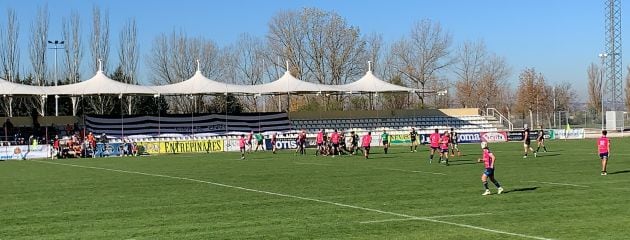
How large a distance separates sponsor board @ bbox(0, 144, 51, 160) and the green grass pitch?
19722 millimetres

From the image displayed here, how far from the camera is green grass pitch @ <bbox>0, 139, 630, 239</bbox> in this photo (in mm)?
13844

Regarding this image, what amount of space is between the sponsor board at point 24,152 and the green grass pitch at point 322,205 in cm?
1972

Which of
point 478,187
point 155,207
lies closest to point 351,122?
point 478,187

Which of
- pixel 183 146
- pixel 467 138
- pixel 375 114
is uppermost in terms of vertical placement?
pixel 375 114

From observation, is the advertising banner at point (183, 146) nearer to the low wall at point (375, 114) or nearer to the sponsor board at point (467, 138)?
the low wall at point (375, 114)

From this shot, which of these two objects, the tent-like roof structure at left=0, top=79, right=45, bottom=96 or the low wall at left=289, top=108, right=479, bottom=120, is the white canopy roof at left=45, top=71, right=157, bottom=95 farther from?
the low wall at left=289, top=108, right=479, bottom=120

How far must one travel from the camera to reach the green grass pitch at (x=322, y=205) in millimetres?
13844

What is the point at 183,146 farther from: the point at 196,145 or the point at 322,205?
the point at 322,205

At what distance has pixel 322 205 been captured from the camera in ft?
59.1

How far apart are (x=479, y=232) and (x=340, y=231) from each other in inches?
95.7

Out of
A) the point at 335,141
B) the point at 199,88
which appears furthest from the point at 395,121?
the point at 335,141

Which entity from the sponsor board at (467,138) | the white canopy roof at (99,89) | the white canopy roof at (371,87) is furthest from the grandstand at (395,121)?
the white canopy roof at (99,89)

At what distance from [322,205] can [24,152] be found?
36.2 meters

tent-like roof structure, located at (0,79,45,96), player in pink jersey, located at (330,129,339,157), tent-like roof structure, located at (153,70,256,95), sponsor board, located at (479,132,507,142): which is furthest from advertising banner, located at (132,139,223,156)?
sponsor board, located at (479,132,507,142)
